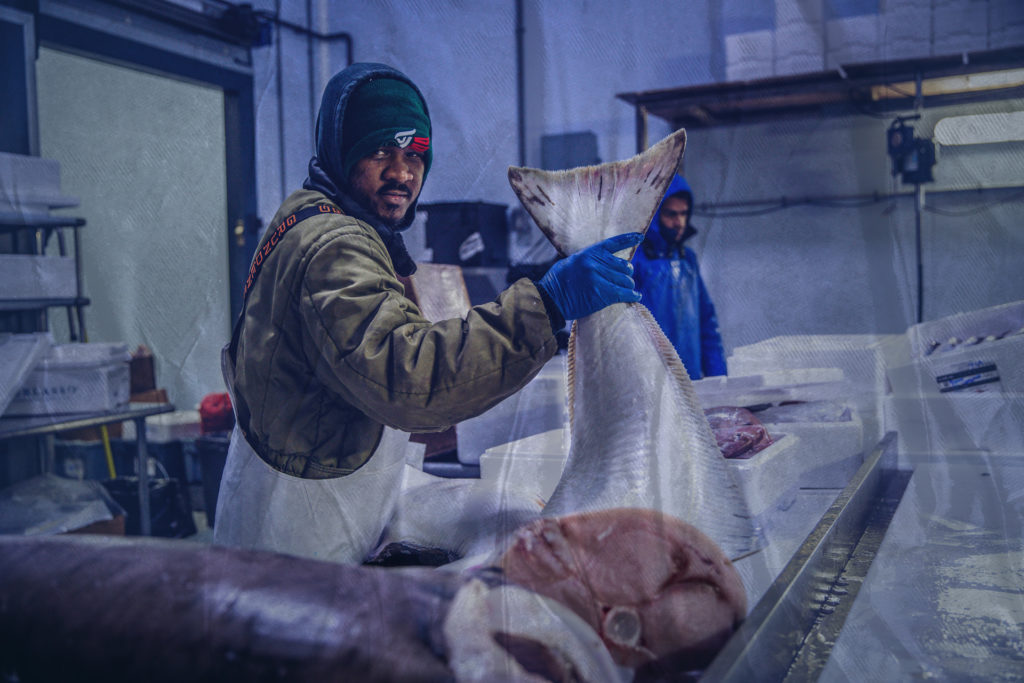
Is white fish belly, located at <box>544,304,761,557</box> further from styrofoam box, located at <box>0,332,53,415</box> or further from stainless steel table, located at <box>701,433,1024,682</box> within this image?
styrofoam box, located at <box>0,332,53,415</box>

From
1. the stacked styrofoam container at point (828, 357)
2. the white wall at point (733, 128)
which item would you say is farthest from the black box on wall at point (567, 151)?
the stacked styrofoam container at point (828, 357)

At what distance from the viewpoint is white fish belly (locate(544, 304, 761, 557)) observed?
22.5 inches

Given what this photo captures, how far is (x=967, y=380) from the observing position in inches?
30.5

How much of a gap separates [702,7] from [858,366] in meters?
0.39

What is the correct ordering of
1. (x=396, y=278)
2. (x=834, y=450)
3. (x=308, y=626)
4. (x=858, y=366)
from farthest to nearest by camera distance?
(x=834, y=450)
(x=858, y=366)
(x=396, y=278)
(x=308, y=626)

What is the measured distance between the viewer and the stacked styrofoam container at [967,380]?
2.31 ft

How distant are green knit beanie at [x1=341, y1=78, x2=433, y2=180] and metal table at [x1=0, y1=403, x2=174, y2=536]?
0.88 ft

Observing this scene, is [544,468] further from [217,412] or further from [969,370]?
[969,370]

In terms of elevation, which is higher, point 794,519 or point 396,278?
point 396,278

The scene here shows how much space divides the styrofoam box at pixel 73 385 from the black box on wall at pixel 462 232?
0.94 ft

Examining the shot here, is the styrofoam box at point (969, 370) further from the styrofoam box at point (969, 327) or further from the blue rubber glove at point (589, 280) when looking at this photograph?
the blue rubber glove at point (589, 280)

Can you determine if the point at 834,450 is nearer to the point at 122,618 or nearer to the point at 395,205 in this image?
the point at 395,205

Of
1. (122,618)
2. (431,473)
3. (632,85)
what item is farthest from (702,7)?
(122,618)

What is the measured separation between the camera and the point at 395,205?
1.92ft
